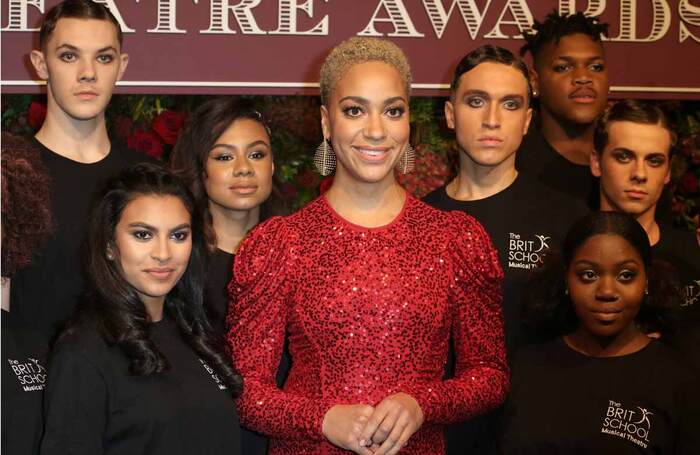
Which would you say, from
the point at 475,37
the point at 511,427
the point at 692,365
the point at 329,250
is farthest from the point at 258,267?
the point at 475,37

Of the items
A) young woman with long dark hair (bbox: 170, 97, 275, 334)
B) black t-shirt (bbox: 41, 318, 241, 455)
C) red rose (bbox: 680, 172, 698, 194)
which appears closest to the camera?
black t-shirt (bbox: 41, 318, 241, 455)

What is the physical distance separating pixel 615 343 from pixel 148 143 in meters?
2.22

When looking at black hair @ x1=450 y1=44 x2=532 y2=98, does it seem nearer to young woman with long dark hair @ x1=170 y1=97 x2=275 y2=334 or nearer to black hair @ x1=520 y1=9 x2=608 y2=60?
black hair @ x1=520 y1=9 x2=608 y2=60

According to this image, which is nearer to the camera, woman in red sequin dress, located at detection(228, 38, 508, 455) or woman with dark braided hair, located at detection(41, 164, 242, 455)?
woman with dark braided hair, located at detection(41, 164, 242, 455)

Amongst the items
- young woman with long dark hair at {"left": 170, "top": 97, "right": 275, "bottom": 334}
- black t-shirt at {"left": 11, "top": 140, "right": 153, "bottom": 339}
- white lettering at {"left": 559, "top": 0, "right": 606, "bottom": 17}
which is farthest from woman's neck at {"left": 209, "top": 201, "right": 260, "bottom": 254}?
white lettering at {"left": 559, "top": 0, "right": 606, "bottom": 17}

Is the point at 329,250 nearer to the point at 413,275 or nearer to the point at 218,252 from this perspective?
the point at 413,275

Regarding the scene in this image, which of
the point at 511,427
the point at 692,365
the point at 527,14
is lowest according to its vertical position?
the point at 511,427

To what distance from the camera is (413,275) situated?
298 cm

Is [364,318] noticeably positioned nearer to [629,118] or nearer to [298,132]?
[629,118]

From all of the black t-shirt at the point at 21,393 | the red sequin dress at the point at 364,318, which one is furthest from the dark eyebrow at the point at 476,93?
the black t-shirt at the point at 21,393

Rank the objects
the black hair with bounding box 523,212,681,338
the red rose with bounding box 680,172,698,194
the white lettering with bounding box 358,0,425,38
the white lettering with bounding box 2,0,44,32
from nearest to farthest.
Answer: the black hair with bounding box 523,212,681,338, the white lettering with bounding box 2,0,44,32, the white lettering with bounding box 358,0,425,38, the red rose with bounding box 680,172,698,194

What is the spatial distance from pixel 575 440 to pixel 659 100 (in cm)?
233

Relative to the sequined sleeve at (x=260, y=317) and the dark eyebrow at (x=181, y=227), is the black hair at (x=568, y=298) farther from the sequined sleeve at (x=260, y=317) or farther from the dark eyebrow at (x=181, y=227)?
the dark eyebrow at (x=181, y=227)

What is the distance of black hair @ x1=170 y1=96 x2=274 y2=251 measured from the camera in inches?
159
